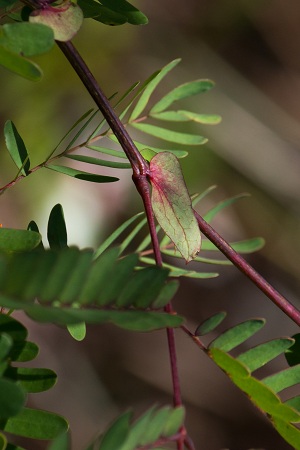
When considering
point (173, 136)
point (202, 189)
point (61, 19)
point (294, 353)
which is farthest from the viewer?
point (202, 189)

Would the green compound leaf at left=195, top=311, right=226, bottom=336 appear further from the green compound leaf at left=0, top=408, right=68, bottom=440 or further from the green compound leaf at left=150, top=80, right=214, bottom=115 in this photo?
the green compound leaf at left=150, top=80, right=214, bottom=115

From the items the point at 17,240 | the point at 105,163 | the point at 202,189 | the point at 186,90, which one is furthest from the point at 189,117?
the point at 202,189

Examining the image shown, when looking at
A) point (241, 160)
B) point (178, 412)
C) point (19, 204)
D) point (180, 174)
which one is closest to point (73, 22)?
point (180, 174)

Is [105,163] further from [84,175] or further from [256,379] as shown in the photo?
[256,379]

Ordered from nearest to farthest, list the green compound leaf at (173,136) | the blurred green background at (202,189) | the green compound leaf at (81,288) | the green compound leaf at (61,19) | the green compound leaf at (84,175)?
the green compound leaf at (81,288)
the green compound leaf at (61,19)
the green compound leaf at (84,175)
the green compound leaf at (173,136)
the blurred green background at (202,189)

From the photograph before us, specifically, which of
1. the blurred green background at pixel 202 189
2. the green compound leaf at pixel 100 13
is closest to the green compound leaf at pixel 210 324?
the green compound leaf at pixel 100 13

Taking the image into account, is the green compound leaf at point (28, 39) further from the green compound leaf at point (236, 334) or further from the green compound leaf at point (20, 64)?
the green compound leaf at point (236, 334)
